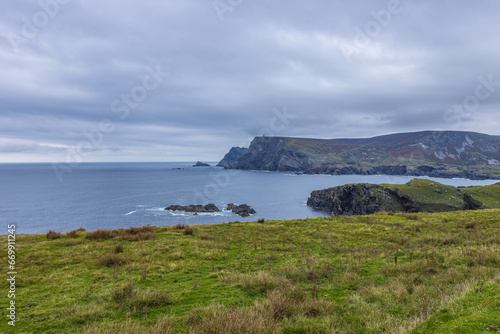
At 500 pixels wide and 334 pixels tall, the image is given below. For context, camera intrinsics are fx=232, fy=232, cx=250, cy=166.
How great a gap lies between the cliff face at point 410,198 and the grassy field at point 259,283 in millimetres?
70704

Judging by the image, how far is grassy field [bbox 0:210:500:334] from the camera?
6.18 m

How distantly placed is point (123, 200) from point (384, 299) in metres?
114

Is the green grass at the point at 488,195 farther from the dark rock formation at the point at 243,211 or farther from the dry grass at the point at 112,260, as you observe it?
the dry grass at the point at 112,260

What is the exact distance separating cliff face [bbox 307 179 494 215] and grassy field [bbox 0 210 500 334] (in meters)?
70.7

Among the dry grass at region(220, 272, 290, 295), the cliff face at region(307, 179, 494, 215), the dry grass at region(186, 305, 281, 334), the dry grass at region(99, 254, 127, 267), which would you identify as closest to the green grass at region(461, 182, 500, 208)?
the cliff face at region(307, 179, 494, 215)

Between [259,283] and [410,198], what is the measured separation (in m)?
90.9

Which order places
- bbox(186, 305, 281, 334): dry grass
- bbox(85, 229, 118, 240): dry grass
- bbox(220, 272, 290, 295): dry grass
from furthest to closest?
bbox(85, 229, 118, 240): dry grass
bbox(220, 272, 290, 295): dry grass
bbox(186, 305, 281, 334): dry grass

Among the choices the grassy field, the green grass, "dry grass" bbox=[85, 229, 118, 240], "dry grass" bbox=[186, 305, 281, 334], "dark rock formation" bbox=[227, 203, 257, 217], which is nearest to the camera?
"dry grass" bbox=[186, 305, 281, 334]

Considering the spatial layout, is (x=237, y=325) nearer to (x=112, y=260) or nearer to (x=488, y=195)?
(x=112, y=260)

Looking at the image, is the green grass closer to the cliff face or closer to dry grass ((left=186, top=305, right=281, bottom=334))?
the cliff face

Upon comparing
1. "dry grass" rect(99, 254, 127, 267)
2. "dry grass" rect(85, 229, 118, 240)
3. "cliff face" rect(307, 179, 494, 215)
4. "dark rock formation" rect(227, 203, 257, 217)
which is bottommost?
"dark rock formation" rect(227, 203, 257, 217)

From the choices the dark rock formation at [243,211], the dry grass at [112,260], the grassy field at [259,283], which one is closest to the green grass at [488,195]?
the dark rock formation at [243,211]

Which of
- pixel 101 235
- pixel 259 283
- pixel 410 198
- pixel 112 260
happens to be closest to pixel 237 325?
pixel 259 283

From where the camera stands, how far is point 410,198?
3184 inches
